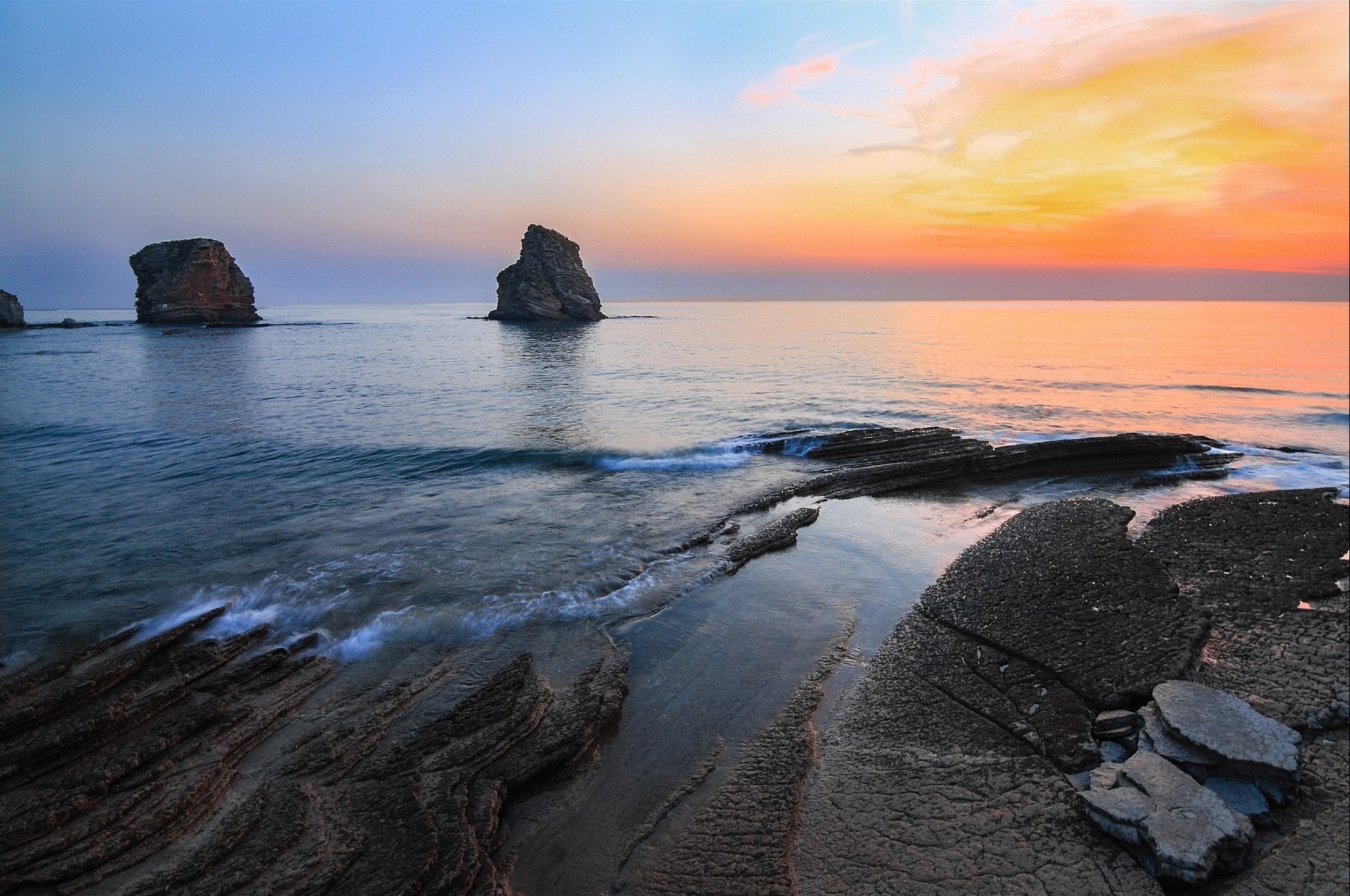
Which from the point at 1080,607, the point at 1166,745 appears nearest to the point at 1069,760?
the point at 1166,745

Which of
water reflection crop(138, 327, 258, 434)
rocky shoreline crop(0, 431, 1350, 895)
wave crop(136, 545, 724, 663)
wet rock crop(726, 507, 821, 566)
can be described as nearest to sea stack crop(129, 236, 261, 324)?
water reflection crop(138, 327, 258, 434)

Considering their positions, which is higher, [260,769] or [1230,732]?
[1230,732]

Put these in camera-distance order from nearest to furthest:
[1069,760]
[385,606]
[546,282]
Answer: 1. [1069,760]
2. [385,606]
3. [546,282]

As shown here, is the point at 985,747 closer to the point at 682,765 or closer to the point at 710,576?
the point at 682,765

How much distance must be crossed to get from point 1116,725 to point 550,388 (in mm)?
33336

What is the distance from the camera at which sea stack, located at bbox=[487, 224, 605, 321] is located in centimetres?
11138

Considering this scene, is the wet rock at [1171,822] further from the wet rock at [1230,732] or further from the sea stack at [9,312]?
the sea stack at [9,312]

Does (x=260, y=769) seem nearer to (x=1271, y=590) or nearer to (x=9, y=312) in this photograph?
(x=1271, y=590)

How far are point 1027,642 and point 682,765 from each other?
5044 millimetres

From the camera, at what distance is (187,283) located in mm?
95875

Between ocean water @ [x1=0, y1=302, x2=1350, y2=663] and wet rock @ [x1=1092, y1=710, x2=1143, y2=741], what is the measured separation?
4.18 meters

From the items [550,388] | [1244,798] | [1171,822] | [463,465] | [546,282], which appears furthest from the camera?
[546,282]

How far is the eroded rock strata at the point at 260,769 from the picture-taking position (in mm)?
4789

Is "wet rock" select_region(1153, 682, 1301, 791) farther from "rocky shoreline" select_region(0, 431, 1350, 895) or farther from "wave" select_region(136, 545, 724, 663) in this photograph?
"wave" select_region(136, 545, 724, 663)
